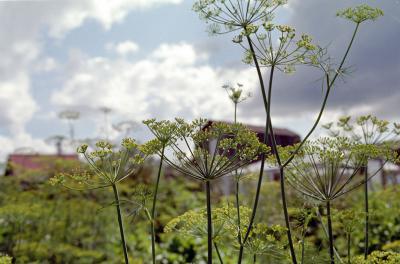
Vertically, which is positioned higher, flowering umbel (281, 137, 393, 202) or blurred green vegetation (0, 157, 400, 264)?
flowering umbel (281, 137, 393, 202)

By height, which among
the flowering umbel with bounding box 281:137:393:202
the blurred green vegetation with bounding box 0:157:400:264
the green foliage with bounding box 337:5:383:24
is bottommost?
the blurred green vegetation with bounding box 0:157:400:264

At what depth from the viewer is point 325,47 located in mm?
1853

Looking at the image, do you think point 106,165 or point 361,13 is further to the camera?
point 361,13

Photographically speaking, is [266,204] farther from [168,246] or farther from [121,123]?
[121,123]

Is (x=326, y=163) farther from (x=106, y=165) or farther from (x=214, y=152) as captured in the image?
(x=106, y=165)

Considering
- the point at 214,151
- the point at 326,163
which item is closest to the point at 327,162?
the point at 326,163

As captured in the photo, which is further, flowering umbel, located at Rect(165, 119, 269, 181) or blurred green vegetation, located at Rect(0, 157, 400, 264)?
blurred green vegetation, located at Rect(0, 157, 400, 264)

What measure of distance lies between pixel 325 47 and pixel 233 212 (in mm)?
648

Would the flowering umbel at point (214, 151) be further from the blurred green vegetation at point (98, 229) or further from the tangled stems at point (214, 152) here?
the blurred green vegetation at point (98, 229)

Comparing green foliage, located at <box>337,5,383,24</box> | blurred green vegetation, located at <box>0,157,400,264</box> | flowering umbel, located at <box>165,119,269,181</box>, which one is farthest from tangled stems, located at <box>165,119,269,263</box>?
blurred green vegetation, located at <box>0,157,400,264</box>

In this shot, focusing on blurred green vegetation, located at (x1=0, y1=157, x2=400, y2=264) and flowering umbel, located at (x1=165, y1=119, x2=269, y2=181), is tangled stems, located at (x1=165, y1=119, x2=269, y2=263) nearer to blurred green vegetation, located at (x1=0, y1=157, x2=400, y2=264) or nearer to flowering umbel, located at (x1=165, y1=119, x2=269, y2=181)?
flowering umbel, located at (x1=165, y1=119, x2=269, y2=181)

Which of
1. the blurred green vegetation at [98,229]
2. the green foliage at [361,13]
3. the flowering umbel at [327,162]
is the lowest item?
the blurred green vegetation at [98,229]

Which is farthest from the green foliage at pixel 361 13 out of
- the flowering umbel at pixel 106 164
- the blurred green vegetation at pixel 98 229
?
the blurred green vegetation at pixel 98 229

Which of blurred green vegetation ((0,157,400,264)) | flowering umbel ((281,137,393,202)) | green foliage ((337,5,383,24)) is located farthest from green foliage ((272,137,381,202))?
blurred green vegetation ((0,157,400,264))
